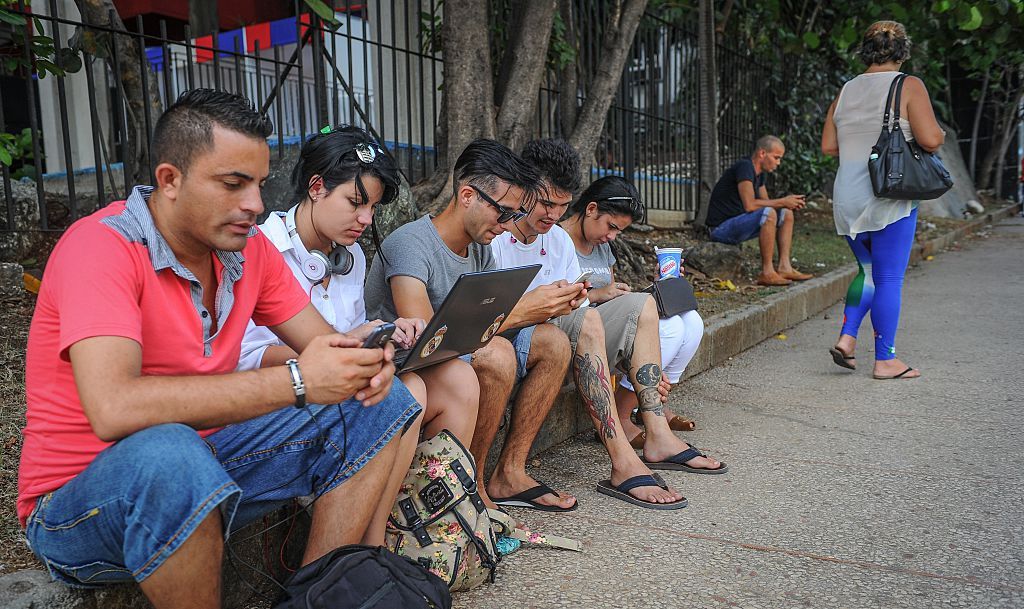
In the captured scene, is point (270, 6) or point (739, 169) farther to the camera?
point (270, 6)

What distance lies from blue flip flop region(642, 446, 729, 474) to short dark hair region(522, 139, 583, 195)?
4.03 feet

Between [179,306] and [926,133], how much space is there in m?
4.38

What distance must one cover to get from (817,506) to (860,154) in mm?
2749

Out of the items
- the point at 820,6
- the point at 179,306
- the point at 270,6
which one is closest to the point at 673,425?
the point at 179,306

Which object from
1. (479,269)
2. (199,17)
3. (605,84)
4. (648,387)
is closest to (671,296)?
(648,387)

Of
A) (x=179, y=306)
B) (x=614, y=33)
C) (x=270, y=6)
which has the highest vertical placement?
(x=270, y=6)

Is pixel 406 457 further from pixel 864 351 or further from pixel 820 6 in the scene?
pixel 820 6

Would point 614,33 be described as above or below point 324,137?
above

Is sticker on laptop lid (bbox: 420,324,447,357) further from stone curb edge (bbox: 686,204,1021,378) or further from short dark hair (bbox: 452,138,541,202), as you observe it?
stone curb edge (bbox: 686,204,1021,378)

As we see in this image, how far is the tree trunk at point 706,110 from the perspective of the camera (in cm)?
917

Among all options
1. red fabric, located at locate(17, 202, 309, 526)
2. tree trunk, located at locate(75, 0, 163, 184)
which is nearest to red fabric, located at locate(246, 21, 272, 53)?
tree trunk, located at locate(75, 0, 163, 184)

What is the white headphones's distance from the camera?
2.82 metres

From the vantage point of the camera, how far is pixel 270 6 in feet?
33.1

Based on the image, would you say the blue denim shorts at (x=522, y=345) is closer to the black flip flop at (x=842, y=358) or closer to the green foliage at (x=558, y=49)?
the black flip flop at (x=842, y=358)
